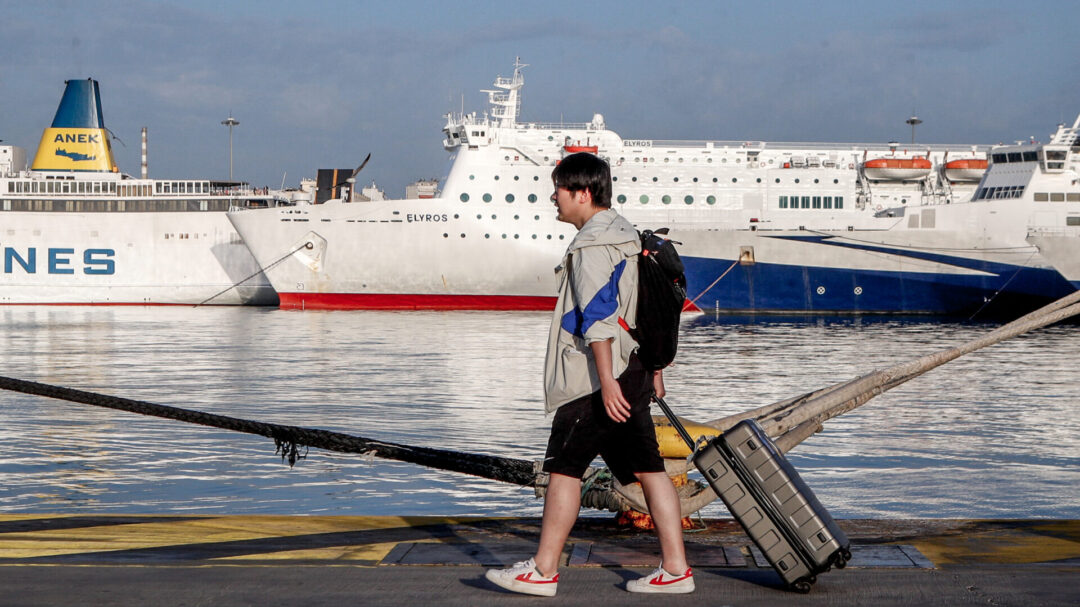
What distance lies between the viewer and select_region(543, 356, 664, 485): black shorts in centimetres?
369

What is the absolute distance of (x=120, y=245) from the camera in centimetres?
4559

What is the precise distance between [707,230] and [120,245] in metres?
23.3

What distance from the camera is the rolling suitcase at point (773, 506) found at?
3.60 metres

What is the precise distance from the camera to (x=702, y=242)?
34094 millimetres

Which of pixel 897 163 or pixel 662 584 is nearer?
pixel 662 584

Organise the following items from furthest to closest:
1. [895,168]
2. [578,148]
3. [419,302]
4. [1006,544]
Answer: [895,168]
[578,148]
[419,302]
[1006,544]

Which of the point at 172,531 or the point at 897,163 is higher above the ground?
the point at 897,163

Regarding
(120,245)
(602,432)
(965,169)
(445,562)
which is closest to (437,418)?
(445,562)

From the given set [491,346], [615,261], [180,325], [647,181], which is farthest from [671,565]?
[647,181]

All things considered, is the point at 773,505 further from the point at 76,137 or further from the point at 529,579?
the point at 76,137

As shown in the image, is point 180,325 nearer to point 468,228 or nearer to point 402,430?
point 468,228

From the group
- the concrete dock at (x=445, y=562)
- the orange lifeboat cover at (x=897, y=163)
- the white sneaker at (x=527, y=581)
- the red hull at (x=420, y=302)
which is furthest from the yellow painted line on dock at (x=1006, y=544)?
the orange lifeboat cover at (x=897, y=163)

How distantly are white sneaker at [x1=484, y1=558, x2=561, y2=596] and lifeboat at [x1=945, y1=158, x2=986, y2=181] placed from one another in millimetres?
40422

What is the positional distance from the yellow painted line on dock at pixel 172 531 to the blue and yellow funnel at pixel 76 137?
157 feet
